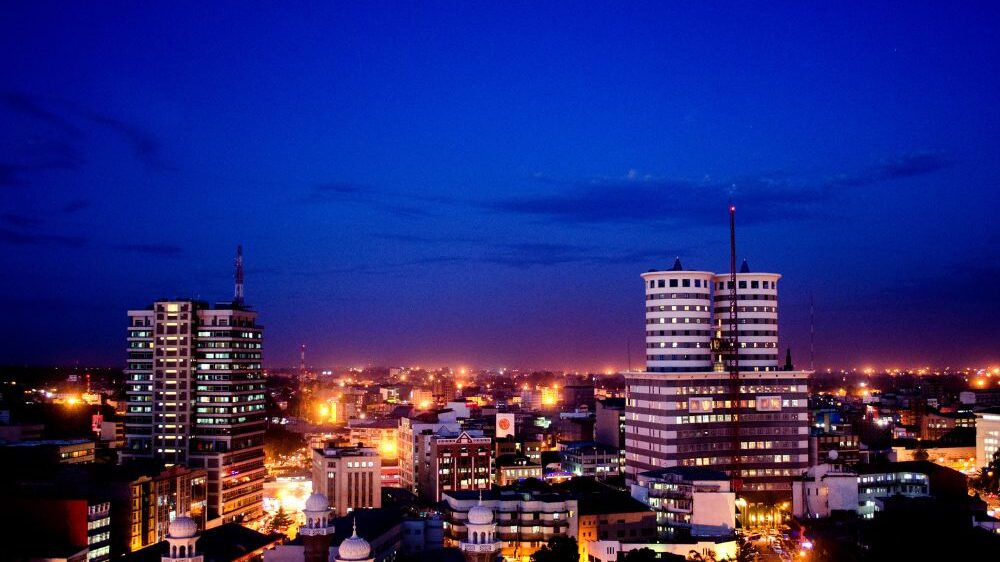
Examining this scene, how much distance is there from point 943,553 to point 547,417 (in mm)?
93940

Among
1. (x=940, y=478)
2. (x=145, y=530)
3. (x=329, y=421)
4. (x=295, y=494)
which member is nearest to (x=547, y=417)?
(x=329, y=421)

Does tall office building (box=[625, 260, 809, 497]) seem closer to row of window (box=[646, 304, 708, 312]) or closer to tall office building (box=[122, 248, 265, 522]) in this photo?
row of window (box=[646, 304, 708, 312])

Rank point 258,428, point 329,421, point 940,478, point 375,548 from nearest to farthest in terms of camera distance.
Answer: point 375,548
point 940,478
point 258,428
point 329,421

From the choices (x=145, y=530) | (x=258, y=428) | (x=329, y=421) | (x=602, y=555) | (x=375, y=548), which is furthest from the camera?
(x=329, y=421)

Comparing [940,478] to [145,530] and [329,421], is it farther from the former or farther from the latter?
[329,421]

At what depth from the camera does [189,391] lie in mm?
79062

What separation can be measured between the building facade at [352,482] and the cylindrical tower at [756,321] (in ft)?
107

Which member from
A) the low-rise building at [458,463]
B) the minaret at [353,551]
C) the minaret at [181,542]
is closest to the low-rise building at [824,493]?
the low-rise building at [458,463]

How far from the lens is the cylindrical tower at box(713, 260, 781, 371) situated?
80.4 meters

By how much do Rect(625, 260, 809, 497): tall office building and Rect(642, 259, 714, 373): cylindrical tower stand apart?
0.09 meters

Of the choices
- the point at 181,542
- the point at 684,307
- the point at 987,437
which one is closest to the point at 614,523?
the point at 684,307

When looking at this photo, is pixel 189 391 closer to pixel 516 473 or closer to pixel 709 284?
pixel 516 473

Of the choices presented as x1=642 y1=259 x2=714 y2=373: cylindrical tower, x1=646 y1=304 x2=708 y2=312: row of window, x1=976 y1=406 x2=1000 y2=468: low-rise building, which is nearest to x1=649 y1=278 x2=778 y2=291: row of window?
x1=642 y1=259 x2=714 y2=373: cylindrical tower

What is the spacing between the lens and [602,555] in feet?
183
